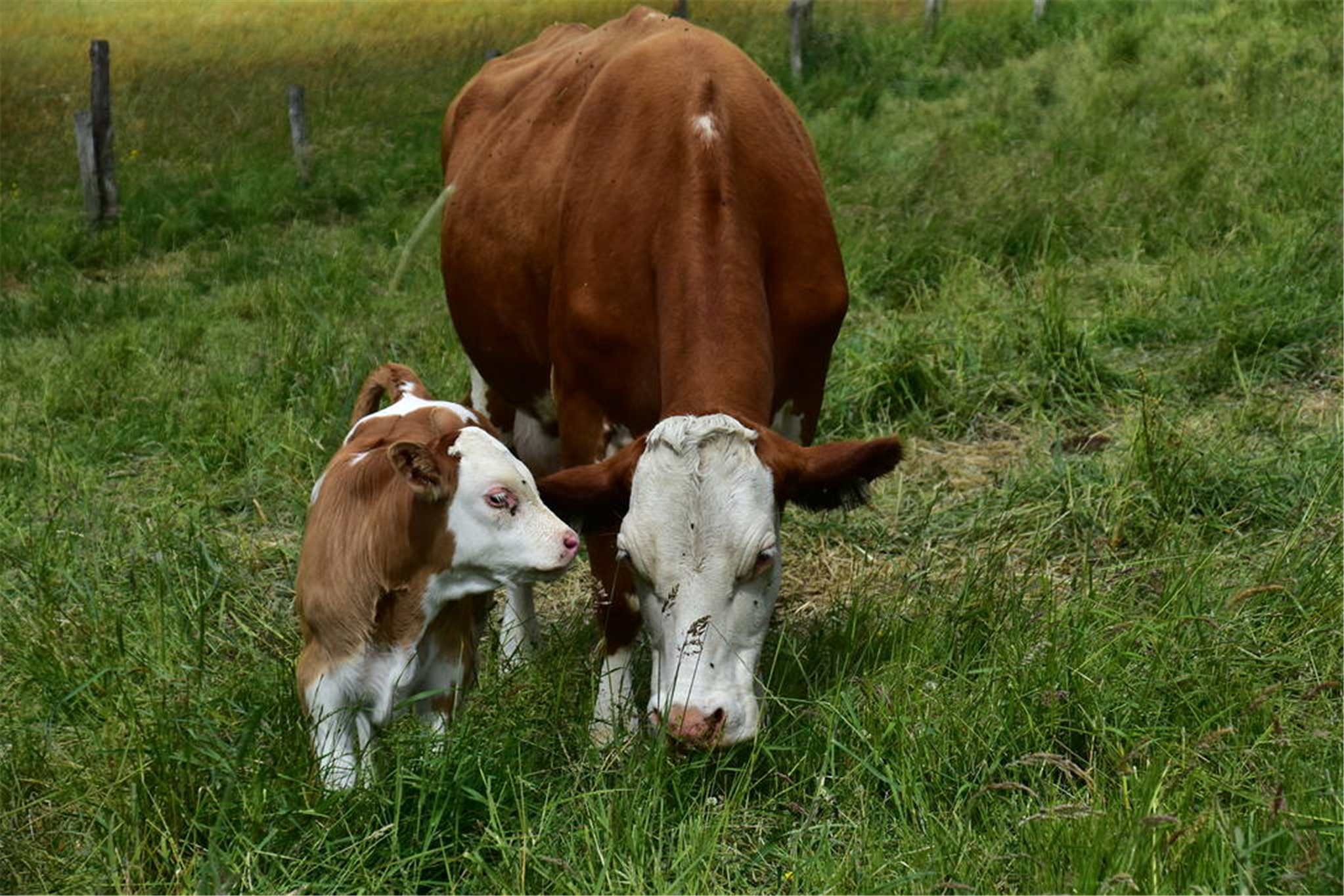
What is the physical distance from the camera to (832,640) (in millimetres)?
3779

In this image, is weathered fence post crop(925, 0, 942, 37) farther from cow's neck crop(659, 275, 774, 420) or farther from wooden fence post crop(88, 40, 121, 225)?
cow's neck crop(659, 275, 774, 420)

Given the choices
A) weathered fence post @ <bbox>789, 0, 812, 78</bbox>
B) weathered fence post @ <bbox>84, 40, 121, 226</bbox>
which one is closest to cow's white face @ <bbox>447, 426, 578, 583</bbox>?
weathered fence post @ <bbox>84, 40, 121, 226</bbox>

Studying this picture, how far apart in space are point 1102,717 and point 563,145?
2392 millimetres

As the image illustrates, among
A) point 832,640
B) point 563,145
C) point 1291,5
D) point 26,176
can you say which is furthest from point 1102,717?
point 26,176

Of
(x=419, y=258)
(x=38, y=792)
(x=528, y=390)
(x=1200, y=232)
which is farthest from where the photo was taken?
(x=419, y=258)

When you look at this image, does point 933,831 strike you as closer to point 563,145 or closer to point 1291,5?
point 563,145

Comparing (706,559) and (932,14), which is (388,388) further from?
(932,14)

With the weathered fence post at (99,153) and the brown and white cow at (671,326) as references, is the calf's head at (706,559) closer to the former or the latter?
the brown and white cow at (671,326)

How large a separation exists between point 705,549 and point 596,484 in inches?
15.3

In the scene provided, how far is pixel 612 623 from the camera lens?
382 centimetres

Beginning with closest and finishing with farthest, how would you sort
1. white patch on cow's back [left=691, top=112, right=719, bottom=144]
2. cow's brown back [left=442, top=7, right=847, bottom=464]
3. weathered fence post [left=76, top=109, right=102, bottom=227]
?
cow's brown back [left=442, top=7, right=847, bottom=464], white patch on cow's back [left=691, top=112, right=719, bottom=144], weathered fence post [left=76, top=109, right=102, bottom=227]

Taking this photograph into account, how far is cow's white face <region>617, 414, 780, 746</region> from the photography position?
3.12m

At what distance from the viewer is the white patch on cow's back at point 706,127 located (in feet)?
12.5

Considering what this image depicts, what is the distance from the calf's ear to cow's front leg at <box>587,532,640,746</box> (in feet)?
0.63
